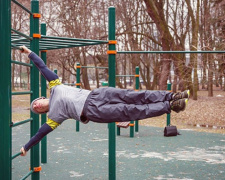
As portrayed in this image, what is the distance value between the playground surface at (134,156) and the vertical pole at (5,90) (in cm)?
181

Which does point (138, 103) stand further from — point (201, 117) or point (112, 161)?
point (201, 117)

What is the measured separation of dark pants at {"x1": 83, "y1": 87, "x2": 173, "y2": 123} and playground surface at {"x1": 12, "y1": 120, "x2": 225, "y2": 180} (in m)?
1.54

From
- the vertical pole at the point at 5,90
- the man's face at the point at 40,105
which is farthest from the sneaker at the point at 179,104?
the vertical pole at the point at 5,90

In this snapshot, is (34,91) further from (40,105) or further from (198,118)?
(198,118)

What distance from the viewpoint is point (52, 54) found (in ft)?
65.4

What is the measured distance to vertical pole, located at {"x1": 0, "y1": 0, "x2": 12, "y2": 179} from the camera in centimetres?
294

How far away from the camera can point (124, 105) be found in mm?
3520

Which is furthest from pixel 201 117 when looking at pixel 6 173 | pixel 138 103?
pixel 6 173

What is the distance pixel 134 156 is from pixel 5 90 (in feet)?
11.8

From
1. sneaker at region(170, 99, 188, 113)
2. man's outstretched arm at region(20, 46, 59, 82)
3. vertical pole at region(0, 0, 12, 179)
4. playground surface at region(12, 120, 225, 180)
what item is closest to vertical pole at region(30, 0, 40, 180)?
man's outstretched arm at region(20, 46, 59, 82)

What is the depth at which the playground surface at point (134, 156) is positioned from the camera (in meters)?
4.87

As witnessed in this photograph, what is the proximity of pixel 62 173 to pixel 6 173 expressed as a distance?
2025mm

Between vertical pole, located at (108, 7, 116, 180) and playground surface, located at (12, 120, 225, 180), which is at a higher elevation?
vertical pole, located at (108, 7, 116, 180)

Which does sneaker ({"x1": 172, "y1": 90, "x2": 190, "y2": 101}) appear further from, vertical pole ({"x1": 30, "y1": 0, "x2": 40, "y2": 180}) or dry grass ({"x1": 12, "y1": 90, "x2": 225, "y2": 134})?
dry grass ({"x1": 12, "y1": 90, "x2": 225, "y2": 134})
